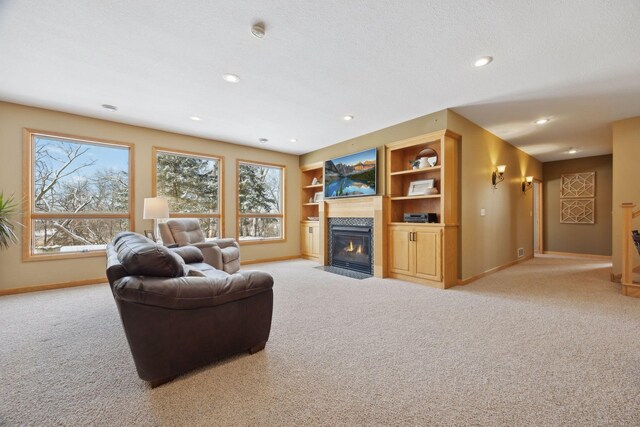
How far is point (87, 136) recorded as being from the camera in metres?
4.20

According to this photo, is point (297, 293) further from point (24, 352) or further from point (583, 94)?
point (583, 94)

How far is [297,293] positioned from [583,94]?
14.5ft

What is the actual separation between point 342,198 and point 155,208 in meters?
3.24

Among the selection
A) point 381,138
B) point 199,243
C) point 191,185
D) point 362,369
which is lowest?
point 362,369

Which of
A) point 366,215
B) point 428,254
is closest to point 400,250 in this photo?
point 428,254

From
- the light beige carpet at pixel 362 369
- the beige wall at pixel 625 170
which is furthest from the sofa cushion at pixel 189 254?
the beige wall at pixel 625 170

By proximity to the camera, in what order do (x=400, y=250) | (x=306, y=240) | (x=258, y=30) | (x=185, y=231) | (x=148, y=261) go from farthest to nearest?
(x=306, y=240) < (x=400, y=250) < (x=185, y=231) < (x=258, y=30) < (x=148, y=261)

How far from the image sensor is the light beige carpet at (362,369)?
146 centimetres

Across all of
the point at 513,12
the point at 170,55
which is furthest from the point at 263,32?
the point at 513,12

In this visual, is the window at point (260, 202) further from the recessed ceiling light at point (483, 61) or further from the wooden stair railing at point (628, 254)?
the wooden stair railing at point (628, 254)

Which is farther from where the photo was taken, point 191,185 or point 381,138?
point 191,185

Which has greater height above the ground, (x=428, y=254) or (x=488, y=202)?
(x=488, y=202)

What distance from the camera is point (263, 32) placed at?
223 centimetres

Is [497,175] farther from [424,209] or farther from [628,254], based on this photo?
[628,254]
